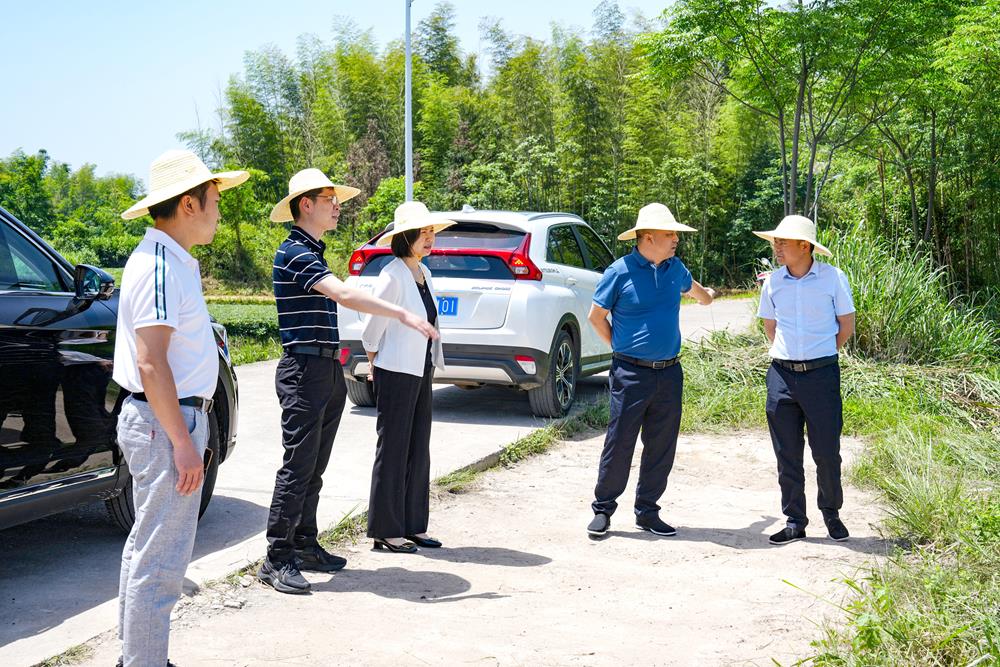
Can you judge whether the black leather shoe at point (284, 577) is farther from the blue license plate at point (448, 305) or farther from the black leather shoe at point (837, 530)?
the blue license plate at point (448, 305)

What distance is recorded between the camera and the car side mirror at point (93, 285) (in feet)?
16.2

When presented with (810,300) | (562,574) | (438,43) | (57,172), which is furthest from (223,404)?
(57,172)

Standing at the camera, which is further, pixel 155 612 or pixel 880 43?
pixel 880 43

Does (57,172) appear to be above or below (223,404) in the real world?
above

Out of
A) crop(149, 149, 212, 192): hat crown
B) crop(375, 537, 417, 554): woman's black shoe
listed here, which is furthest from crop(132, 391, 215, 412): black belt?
crop(375, 537, 417, 554): woman's black shoe

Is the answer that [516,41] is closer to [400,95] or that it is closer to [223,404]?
[400,95]

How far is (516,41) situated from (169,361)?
37903 mm

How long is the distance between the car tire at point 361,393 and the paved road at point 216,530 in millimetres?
96

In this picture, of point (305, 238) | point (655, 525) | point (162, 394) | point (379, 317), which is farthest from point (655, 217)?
point (162, 394)

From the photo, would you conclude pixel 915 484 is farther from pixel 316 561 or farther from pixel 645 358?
pixel 316 561

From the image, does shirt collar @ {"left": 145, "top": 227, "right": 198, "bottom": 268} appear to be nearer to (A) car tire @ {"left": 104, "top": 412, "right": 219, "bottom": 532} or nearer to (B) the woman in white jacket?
(B) the woman in white jacket

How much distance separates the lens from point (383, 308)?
14.9 ft

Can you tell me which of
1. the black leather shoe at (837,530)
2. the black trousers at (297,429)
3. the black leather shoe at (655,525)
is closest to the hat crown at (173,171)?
the black trousers at (297,429)

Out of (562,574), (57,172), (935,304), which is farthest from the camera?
(57,172)
